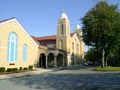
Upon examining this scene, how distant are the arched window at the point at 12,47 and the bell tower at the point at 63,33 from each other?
25251 millimetres

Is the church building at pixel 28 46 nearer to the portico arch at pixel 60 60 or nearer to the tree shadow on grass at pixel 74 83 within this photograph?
the portico arch at pixel 60 60

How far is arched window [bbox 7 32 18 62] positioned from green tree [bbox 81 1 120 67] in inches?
583

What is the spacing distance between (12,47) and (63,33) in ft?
89.3

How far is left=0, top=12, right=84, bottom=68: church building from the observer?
40.9 m

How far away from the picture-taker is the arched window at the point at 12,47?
4184 centimetres

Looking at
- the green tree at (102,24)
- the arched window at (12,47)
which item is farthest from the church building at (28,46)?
the green tree at (102,24)

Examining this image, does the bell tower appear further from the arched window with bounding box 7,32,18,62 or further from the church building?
the arched window with bounding box 7,32,18,62

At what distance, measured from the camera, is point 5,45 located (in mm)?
40688

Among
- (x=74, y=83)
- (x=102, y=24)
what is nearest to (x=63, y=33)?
(x=102, y=24)

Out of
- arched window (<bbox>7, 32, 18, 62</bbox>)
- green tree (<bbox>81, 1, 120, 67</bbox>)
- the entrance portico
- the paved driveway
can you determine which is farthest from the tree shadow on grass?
the entrance portico

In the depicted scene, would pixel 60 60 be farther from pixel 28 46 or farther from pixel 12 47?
pixel 12 47

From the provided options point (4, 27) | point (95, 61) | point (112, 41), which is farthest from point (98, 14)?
point (95, 61)

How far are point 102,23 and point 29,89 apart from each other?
3250 centimetres

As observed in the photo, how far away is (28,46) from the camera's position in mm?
48125
